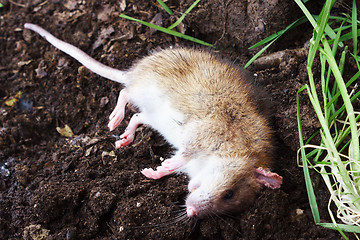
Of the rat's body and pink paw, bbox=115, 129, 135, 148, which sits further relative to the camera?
pink paw, bbox=115, 129, 135, 148

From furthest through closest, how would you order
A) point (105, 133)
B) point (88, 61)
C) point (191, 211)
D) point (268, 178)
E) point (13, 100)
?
point (13, 100), point (88, 61), point (105, 133), point (268, 178), point (191, 211)

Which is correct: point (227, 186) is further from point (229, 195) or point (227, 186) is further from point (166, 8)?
point (166, 8)

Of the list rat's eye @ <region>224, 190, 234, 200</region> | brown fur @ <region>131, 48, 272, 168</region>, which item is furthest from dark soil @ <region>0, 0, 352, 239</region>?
brown fur @ <region>131, 48, 272, 168</region>

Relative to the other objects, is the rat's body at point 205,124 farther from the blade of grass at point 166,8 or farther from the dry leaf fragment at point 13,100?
the dry leaf fragment at point 13,100

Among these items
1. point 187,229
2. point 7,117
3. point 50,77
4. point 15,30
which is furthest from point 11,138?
point 187,229

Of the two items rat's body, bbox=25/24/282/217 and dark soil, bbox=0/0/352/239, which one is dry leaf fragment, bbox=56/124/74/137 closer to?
dark soil, bbox=0/0/352/239

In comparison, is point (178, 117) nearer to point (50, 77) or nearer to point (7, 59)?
point (50, 77)

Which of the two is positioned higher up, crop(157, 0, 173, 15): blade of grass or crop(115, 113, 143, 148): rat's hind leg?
crop(157, 0, 173, 15): blade of grass

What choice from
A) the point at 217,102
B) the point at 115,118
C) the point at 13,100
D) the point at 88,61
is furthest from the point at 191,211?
the point at 13,100
